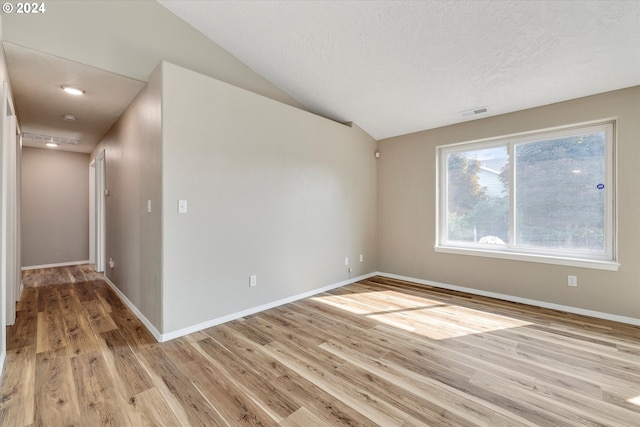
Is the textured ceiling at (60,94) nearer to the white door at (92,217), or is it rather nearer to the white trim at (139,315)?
the white door at (92,217)

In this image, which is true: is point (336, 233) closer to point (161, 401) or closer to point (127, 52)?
point (161, 401)

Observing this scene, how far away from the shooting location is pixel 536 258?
3.40 meters

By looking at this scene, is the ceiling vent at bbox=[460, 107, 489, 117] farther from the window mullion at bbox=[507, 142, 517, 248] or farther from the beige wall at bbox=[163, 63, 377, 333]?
the beige wall at bbox=[163, 63, 377, 333]

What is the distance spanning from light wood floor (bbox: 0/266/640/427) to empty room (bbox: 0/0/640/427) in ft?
0.06

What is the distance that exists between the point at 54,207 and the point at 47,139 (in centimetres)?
153

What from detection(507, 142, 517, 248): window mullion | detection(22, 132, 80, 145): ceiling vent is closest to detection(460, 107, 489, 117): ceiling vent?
detection(507, 142, 517, 248): window mullion

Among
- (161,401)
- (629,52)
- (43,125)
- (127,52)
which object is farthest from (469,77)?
(43,125)

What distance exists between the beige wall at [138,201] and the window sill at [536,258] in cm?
374

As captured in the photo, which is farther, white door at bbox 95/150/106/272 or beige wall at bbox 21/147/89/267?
beige wall at bbox 21/147/89/267

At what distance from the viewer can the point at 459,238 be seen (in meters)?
4.21

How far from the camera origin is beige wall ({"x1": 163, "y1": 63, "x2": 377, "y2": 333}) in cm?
258

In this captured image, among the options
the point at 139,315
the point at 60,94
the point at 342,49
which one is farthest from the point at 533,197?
the point at 60,94

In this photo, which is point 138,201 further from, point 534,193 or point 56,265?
point 534,193

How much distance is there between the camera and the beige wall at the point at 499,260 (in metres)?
2.90
